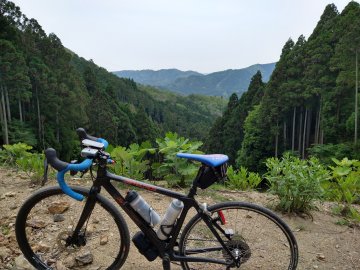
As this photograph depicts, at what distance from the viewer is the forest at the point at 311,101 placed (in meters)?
26.0

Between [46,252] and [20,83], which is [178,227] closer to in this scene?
[46,252]

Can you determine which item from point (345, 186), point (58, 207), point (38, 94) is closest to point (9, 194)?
point (58, 207)

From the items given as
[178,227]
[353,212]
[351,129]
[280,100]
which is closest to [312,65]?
[280,100]

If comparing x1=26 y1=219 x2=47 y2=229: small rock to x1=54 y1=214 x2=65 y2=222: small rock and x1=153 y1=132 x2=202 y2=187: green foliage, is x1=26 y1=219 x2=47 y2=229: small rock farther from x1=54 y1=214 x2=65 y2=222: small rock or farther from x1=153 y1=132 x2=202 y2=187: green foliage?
x1=153 y1=132 x2=202 y2=187: green foliage

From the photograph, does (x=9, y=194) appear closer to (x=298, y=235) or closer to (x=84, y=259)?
(x=84, y=259)

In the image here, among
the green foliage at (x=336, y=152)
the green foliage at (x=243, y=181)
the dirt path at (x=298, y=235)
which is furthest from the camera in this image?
the green foliage at (x=336, y=152)

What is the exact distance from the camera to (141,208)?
293 centimetres

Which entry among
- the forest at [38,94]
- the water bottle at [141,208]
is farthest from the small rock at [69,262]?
the forest at [38,94]

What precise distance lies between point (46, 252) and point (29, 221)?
0.50 meters

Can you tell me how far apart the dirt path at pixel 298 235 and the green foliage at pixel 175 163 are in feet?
1.31

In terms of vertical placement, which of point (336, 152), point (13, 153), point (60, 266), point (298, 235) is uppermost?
point (13, 153)

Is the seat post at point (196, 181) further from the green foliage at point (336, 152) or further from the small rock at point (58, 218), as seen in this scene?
the green foliage at point (336, 152)

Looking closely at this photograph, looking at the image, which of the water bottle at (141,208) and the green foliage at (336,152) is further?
the green foliage at (336,152)

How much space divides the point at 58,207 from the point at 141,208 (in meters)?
1.72
